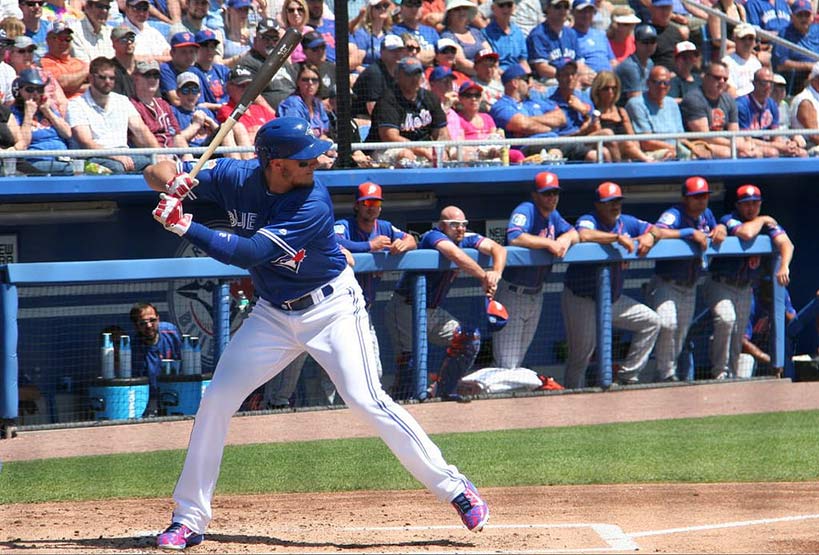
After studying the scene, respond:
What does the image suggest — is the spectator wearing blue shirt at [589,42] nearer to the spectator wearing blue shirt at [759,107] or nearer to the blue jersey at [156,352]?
the spectator wearing blue shirt at [759,107]

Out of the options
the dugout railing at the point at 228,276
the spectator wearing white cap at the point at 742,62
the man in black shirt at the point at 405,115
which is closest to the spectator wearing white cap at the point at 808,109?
the spectator wearing white cap at the point at 742,62

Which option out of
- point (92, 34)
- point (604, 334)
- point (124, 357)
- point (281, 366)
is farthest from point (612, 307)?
point (281, 366)

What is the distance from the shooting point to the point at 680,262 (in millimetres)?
9719

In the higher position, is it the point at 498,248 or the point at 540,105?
the point at 540,105

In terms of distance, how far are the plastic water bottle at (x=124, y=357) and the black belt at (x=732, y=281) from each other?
4717 mm

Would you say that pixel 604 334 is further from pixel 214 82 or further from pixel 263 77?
pixel 263 77

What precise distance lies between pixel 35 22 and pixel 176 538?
5379 millimetres

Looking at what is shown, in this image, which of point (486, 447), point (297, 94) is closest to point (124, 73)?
point (297, 94)

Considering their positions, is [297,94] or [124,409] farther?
[297,94]

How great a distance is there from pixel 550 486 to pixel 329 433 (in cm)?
210

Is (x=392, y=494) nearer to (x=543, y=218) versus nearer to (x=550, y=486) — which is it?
(x=550, y=486)

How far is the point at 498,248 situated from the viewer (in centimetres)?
900

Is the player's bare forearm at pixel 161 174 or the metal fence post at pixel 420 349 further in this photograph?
the metal fence post at pixel 420 349

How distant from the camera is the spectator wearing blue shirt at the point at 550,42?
11.0 metres
